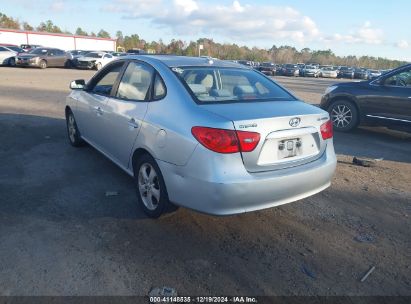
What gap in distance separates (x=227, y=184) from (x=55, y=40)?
58787 millimetres

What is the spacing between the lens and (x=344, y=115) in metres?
8.38

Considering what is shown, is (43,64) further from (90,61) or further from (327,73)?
(327,73)

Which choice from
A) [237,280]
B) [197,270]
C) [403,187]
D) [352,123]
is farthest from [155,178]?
[352,123]

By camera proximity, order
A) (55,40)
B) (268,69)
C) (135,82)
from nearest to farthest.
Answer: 1. (135,82)
2. (268,69)
3. (55,40)

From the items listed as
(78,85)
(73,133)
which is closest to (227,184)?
(78,85)

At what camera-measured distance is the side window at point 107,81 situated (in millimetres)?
4566

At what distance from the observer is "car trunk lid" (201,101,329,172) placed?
300 cm

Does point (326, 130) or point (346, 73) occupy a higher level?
point (346, 73)

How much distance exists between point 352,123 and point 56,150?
636 centimetres

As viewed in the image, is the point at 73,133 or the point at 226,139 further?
the point at 73,133

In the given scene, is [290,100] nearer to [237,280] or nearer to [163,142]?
[163,142]

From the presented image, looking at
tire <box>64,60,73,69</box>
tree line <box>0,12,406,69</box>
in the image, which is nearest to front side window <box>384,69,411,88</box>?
tire <box>64,60,73,69</box>

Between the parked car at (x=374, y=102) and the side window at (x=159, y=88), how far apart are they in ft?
19.4

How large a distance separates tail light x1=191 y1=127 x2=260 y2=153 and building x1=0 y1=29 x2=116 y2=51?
176 ft
